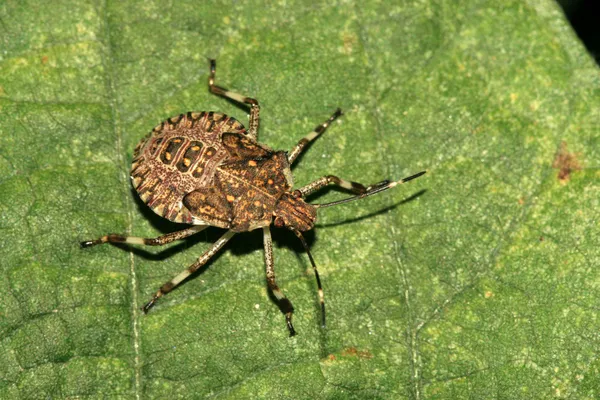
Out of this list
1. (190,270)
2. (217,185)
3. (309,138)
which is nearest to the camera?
(190,270)

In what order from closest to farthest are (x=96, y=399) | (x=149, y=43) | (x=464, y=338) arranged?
1. (x=96, y=399)
2. (x=464, y=338)
3. (x=149, y=43)

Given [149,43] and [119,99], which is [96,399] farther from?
[149,43]

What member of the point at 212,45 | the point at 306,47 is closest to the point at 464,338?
the point at 306,47

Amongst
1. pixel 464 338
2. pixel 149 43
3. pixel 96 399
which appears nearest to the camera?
pixel 96 399

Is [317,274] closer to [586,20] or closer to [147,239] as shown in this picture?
[147,239]

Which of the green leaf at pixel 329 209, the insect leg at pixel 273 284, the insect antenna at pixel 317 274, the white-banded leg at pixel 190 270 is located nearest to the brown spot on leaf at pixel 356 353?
the green leaf at pixel 329 209

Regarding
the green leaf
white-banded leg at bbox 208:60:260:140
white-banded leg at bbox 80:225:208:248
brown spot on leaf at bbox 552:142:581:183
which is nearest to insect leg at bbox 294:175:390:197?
the green leaf

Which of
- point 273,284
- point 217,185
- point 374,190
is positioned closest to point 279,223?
point 273,284
